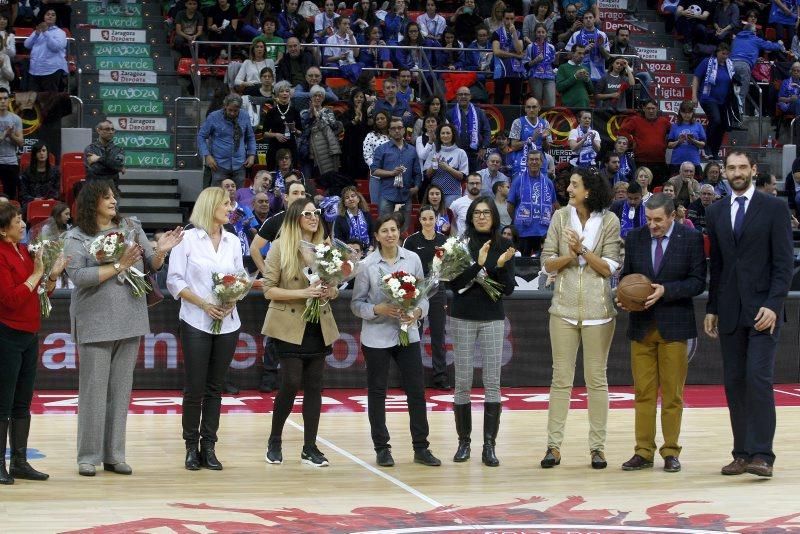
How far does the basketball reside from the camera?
31.0 feet

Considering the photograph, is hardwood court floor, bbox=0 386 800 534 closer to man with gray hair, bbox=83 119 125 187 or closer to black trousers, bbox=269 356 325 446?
black trousers, bbox=269 356 325 446

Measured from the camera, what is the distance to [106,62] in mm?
21719

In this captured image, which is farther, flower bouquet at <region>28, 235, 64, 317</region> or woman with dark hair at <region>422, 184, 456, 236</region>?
woman with dark hair at <region>422, 184, 456, 236</region>

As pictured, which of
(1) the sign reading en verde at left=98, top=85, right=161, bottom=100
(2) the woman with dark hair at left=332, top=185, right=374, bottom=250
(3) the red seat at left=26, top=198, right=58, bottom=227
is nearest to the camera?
(2) the woman with dark hair at left=332, top=185, right=374, bottom=250

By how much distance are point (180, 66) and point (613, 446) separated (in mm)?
12613

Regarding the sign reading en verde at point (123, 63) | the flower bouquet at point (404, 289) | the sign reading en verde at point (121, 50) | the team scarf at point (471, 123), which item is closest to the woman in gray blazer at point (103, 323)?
the flower bouquet at point (404, 289)

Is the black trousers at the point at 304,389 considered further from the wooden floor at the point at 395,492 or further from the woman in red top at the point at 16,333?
the woman in red top at the point at 16,333

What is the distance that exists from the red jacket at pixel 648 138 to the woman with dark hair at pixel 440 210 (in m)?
4.23

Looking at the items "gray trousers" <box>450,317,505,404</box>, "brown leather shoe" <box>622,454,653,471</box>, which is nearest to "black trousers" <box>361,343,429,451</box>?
"gray trousers" <box>450,317,505,404</box>

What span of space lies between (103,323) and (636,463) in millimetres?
3873

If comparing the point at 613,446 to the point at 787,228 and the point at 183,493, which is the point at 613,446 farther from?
the point at 183,493

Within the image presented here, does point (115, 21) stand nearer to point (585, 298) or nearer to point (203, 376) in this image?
point (203, 376)

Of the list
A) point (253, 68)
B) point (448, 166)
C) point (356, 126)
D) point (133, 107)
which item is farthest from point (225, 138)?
point (133, 107)

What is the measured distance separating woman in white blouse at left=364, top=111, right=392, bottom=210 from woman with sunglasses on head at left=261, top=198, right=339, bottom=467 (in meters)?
8.50
